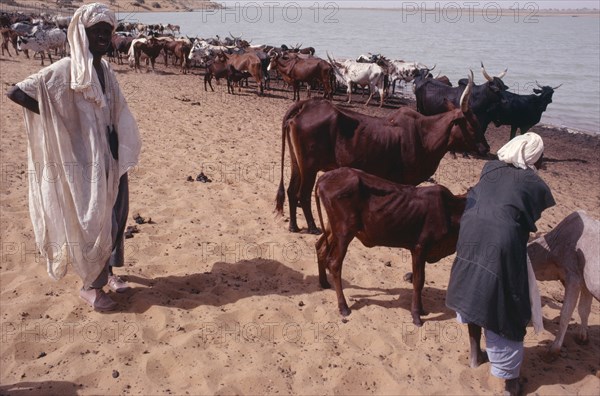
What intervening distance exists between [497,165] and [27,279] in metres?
4.09

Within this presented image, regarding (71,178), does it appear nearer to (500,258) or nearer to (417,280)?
(417,280)

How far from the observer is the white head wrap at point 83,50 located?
3.85 m

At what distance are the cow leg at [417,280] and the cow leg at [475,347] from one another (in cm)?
58

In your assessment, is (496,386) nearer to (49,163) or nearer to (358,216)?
(358,216)

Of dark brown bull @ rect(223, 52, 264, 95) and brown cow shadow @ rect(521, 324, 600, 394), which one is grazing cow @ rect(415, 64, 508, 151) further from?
brown cow shadow @ rect(521, 324, 600, 394)

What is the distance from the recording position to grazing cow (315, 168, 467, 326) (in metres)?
4.22

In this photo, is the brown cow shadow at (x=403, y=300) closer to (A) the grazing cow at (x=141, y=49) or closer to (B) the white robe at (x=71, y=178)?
(B) the white robe at (x=71, y=178)

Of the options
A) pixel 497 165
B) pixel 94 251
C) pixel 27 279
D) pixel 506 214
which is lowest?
pixel 27 279

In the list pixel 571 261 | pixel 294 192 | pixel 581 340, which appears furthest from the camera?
pixel 294 192

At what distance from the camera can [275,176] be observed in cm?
819

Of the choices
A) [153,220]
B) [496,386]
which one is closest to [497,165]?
[496,386]

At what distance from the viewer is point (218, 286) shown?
4805 mm

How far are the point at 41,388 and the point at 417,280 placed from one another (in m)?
2.91

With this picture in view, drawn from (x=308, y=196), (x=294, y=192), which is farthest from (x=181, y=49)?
(x=308, y=196)
